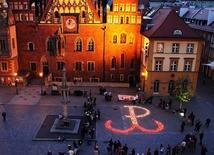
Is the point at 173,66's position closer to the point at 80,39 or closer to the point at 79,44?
the point at 80,39

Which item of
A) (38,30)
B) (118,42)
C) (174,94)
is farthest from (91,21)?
(174,94)

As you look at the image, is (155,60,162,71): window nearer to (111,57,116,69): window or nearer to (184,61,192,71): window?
(184,61,192,71): window

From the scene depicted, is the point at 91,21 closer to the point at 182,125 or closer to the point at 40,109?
the point at 40,109

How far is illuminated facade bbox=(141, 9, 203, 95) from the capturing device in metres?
42.3

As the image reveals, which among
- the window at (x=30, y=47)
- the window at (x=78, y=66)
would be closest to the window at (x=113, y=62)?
the window at (x=78, y=66)

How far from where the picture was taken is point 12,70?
158 ft

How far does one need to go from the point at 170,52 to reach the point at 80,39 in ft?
58.9

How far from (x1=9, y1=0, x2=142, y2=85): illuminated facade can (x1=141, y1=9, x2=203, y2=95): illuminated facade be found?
23.0ft

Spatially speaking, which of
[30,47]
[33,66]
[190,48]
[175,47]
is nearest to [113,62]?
[175,47]

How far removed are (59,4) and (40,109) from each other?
2168 centimetres

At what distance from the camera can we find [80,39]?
50.2 metres

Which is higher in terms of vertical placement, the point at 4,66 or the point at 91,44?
the point at 91,44

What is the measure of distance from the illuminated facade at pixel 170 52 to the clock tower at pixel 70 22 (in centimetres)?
1453

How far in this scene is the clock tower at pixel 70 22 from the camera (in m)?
48.5
